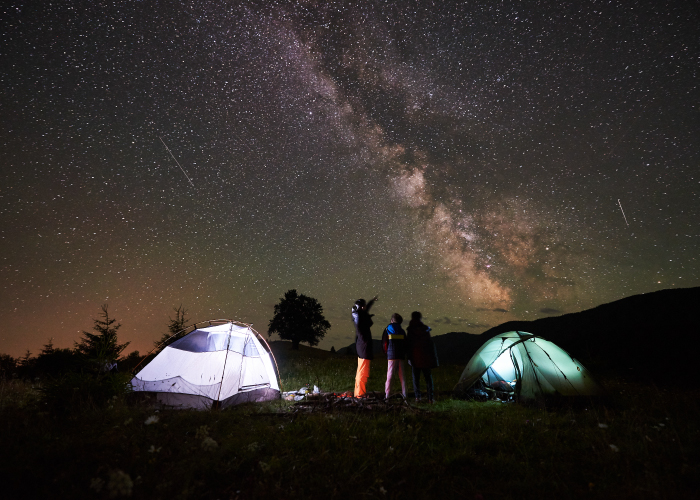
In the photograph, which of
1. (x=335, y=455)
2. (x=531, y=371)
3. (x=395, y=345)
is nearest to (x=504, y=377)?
(x=531, y=371)

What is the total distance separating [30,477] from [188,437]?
5.69 feet

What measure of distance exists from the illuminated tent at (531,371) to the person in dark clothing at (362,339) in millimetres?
3245

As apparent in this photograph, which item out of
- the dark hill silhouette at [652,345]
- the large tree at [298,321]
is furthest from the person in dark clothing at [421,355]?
the large tree at [298,321]

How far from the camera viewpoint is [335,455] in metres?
4.45

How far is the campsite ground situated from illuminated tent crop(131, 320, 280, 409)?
1.62 meters

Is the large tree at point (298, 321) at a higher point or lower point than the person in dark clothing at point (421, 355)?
higher

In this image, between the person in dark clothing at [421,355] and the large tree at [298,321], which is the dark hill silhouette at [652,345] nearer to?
the person in dark clothing at [421,355]

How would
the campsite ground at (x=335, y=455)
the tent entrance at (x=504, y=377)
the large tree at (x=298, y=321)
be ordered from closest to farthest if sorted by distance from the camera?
the campsite ground at (x=335, y=455), the tent entrance at (x=504, y=377), the large tree at (x=298, y=321)

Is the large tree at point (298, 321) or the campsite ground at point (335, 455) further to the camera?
the large tree at point (298, 321)

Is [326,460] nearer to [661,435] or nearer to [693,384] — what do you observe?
[661,435]


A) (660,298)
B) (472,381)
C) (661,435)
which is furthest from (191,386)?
(660,298)

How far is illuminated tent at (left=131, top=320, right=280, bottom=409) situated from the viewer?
26.7 feet

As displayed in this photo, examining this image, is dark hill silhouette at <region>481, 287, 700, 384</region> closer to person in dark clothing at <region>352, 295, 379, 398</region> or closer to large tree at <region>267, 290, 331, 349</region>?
person in dark clothing at <region>352, 295, 379, 398</region>

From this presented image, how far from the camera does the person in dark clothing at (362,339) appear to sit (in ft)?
29.2
